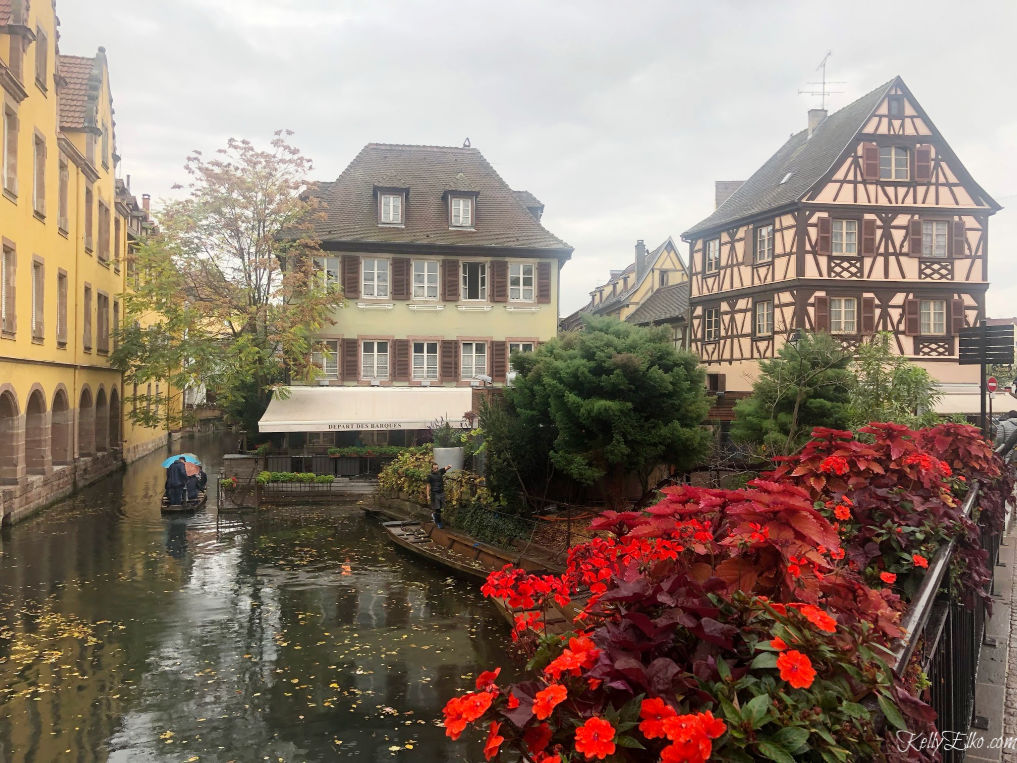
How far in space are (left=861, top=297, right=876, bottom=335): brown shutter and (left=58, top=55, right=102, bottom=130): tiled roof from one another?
27.2 meters

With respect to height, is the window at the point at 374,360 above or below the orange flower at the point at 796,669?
above

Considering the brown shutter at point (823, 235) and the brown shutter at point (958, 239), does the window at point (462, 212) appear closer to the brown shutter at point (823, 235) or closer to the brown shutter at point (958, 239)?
the brown shutter at point (823, 235)

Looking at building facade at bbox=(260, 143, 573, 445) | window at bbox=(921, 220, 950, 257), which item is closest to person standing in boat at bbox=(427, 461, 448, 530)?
building facade at bbox=(260, 143, 573, 445)

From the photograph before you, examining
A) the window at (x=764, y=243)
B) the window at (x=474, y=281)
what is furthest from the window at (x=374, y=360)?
the window at (x=764, y=243)

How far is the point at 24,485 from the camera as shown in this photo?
69.1ft

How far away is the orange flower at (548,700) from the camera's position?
1970mm

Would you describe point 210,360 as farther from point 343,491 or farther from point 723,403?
point 723,403

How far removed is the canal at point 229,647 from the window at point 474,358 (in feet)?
43.5

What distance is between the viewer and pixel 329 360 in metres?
31.1

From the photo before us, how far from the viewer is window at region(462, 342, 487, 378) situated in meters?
32.0

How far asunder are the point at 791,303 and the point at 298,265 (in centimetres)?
1749

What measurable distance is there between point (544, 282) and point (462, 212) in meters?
4.29

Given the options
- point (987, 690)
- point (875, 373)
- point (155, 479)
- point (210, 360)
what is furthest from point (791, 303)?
point (987, 690)

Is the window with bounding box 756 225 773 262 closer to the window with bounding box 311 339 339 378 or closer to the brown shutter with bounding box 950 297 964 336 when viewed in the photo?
the brown shutter with bounding box 950 297 964 336
